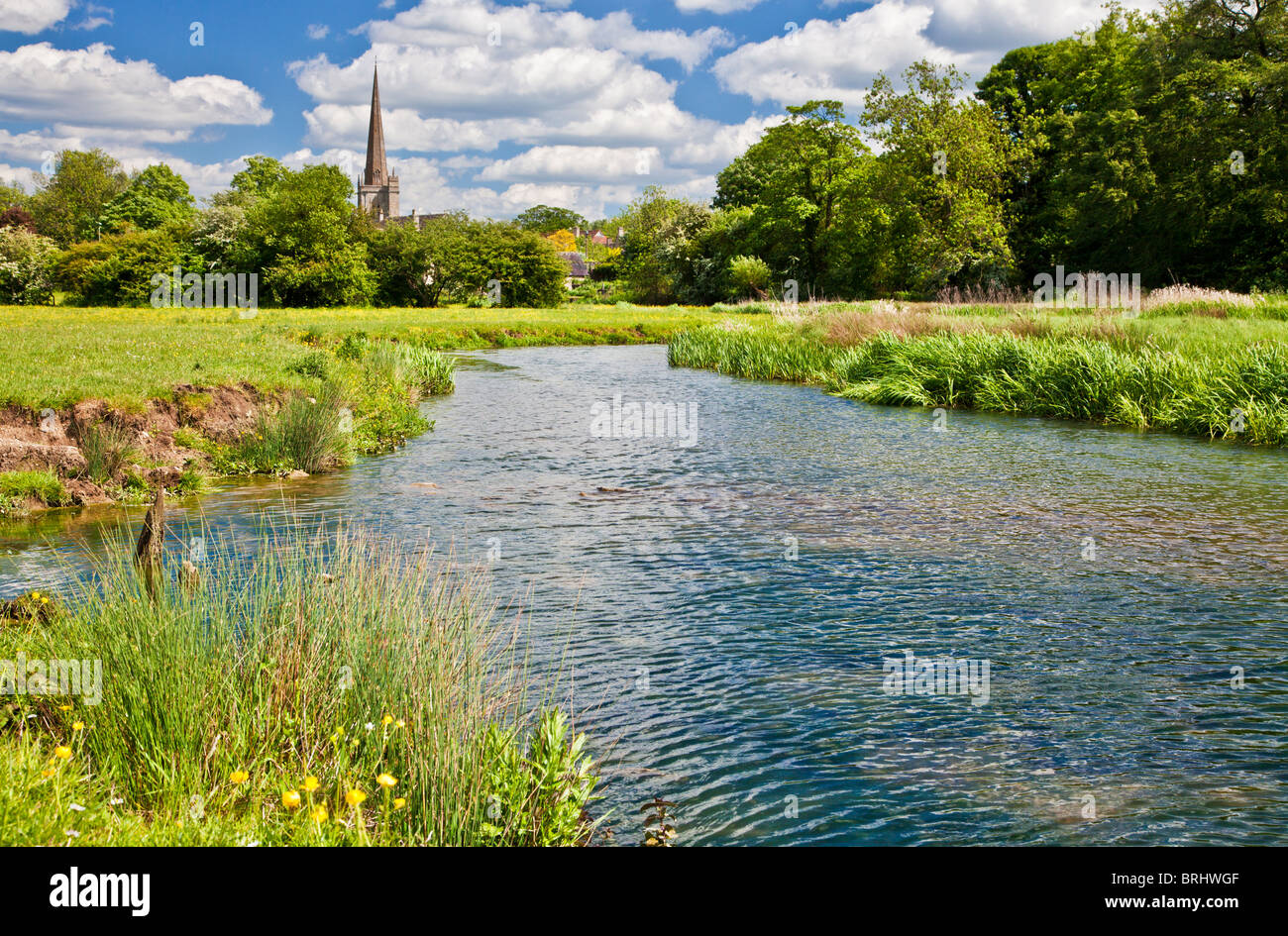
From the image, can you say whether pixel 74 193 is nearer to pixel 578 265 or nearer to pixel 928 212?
pixel 578 265

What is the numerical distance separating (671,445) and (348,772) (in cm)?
1479

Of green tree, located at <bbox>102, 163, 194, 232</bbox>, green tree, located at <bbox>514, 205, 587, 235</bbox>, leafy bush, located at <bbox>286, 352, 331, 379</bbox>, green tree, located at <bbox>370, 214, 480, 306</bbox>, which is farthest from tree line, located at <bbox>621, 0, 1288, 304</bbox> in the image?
green tree, located at <bbox>514, 205, 587, 235</bbox>

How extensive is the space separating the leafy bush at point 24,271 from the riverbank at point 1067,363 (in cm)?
5879

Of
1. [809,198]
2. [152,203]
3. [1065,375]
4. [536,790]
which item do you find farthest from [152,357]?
[152,203]

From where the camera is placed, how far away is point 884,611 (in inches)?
361

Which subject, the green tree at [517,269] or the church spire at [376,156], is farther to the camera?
the church spire at [376,156]

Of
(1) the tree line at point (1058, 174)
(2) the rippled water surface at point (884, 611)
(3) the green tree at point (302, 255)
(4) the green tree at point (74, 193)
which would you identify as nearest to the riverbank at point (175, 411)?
(2) the rippled water surface at point (884, 611)

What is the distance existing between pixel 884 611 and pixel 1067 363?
1630 centimetres

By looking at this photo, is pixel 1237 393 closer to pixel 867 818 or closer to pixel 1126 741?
pixel 1126 741

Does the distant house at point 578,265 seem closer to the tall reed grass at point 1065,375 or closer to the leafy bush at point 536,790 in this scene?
the tall reed grass at point 1065,375

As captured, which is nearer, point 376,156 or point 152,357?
point 152,357

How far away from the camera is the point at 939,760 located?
6.18 meters

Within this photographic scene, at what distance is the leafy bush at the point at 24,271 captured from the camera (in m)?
68.5
